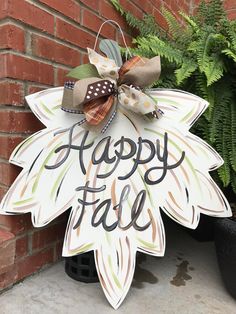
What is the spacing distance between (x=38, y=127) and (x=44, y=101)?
12cm

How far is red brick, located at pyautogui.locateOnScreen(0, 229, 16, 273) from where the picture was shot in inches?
40.1

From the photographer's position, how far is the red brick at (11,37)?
1.03 metres

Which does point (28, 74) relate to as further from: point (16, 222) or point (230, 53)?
point (230, 53)

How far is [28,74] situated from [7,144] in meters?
0.26

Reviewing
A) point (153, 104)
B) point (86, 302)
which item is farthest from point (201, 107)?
point (86, 302)

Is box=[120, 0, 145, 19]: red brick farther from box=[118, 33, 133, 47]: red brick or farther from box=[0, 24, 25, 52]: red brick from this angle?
box=[0, 24, 25, 52]: red brick

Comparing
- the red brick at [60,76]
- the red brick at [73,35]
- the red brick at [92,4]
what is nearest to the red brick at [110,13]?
the red brick at [92,4]

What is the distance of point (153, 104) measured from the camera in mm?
979

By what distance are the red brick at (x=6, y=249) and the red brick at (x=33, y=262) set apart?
64 millimetres

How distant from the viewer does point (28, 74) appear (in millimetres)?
1094

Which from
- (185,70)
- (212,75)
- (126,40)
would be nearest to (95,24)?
(126,40)

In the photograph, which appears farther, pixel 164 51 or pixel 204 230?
pixel 204 230

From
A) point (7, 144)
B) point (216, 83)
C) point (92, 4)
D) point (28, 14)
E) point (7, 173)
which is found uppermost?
point (92, 4)

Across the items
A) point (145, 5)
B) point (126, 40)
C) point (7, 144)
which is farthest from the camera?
point (145, 5)
